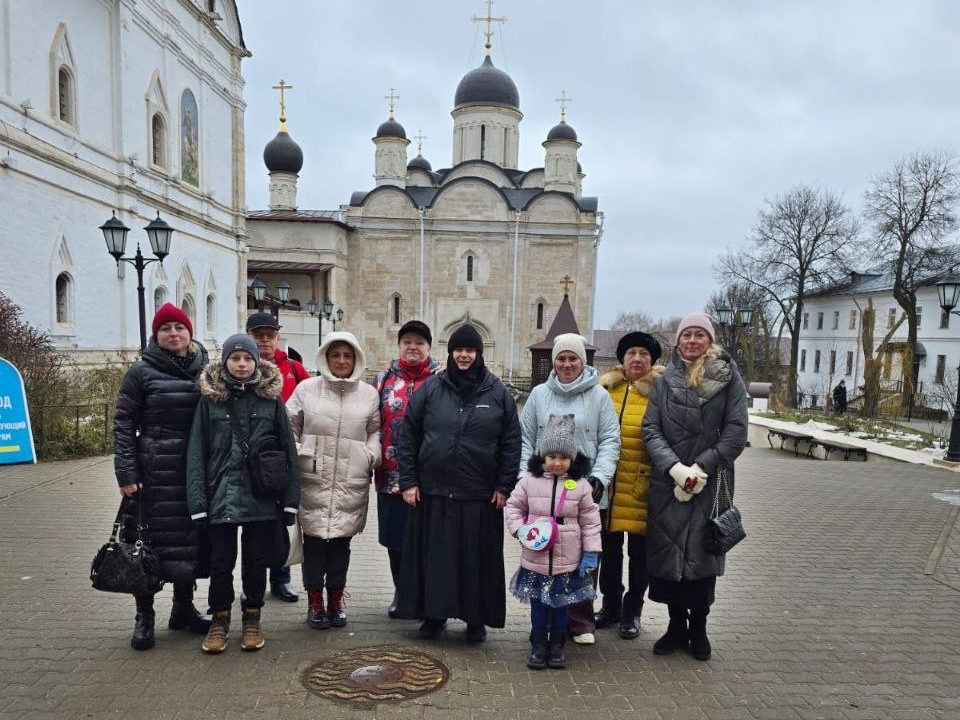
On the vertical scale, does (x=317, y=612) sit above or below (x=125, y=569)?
below

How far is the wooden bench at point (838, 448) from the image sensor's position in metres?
13.7

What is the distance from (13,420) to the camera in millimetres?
9125

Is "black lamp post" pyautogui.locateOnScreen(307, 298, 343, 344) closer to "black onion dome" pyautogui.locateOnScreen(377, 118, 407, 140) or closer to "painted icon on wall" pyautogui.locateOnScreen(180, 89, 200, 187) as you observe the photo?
"painted icon on wall" pyautogui.locateOnScreen(180, 89, 200, 187)

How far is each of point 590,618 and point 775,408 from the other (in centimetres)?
2131

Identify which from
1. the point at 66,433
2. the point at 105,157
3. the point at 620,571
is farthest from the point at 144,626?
the point at 105,157

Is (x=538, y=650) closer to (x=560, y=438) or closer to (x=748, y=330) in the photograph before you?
(x=560, y=438)

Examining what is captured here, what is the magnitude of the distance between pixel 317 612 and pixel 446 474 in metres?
1.35

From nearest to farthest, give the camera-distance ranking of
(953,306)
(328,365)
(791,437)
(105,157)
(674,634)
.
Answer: (674,634), (328,365), (953,306), (791,437), (105,157)

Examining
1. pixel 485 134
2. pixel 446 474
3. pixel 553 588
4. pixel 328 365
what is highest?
pixel 485 134

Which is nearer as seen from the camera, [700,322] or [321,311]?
[700,322]

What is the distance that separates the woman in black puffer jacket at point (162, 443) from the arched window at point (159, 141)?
64.6 ft

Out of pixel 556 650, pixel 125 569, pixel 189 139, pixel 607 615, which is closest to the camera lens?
pixel 125 569

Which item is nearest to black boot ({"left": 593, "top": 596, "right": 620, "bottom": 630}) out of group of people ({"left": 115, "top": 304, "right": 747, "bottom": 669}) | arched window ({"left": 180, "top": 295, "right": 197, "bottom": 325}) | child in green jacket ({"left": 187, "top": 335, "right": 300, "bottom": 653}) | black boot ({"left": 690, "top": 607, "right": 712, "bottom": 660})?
group of people ({"left": 115, "top": 304, "right": 747, "bottom": 669})

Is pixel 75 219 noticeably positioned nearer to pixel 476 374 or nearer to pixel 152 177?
pixel 152 177
